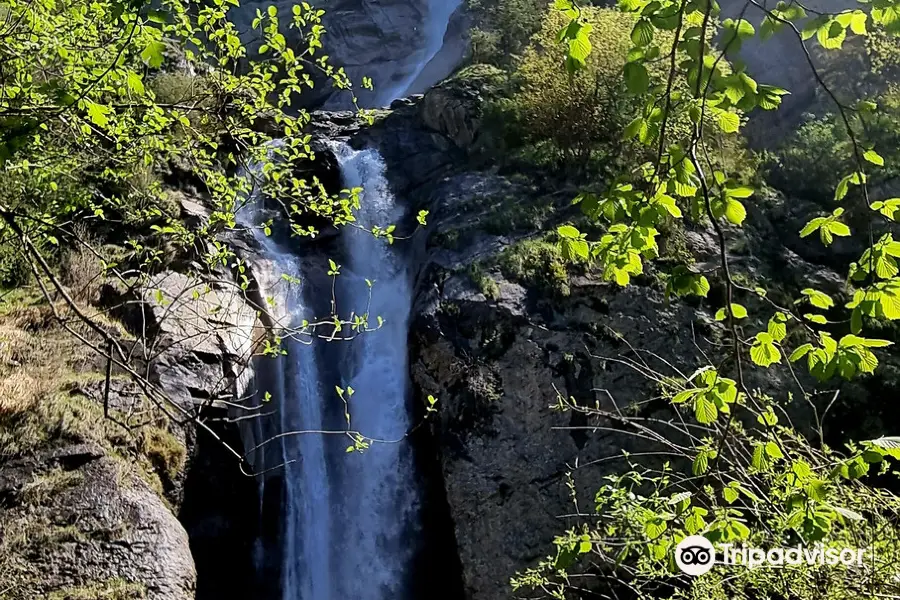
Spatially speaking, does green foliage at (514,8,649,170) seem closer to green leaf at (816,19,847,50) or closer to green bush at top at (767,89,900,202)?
green bush at top at (767,89,900,202)

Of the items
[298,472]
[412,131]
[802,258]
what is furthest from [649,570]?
[412,131]

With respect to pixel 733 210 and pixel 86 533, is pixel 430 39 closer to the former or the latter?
pixel 86 533

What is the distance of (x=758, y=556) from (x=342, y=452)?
277 inches

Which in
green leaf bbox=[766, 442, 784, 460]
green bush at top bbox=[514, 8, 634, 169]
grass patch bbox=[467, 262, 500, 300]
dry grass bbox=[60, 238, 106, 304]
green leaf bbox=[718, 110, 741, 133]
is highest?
green bush at top bbox=[514, 8, 634, 169]

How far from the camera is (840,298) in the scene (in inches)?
365

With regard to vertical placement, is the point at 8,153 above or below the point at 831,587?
above

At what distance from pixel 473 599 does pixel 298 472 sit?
317 cm

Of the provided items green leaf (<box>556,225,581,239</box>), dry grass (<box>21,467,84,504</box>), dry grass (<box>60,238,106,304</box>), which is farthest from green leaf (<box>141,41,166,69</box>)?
dry grass (<box>60,238,106,304</box>)

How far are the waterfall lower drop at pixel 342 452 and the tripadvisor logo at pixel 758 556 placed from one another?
4974 millimetres

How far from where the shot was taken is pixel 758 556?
137 inches

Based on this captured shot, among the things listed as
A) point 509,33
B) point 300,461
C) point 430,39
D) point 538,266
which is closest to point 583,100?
point 538,266

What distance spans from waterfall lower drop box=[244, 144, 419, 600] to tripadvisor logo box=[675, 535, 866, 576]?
16.3 feet

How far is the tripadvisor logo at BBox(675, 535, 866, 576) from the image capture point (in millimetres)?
3129

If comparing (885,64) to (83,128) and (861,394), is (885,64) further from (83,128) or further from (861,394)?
(83,128)
